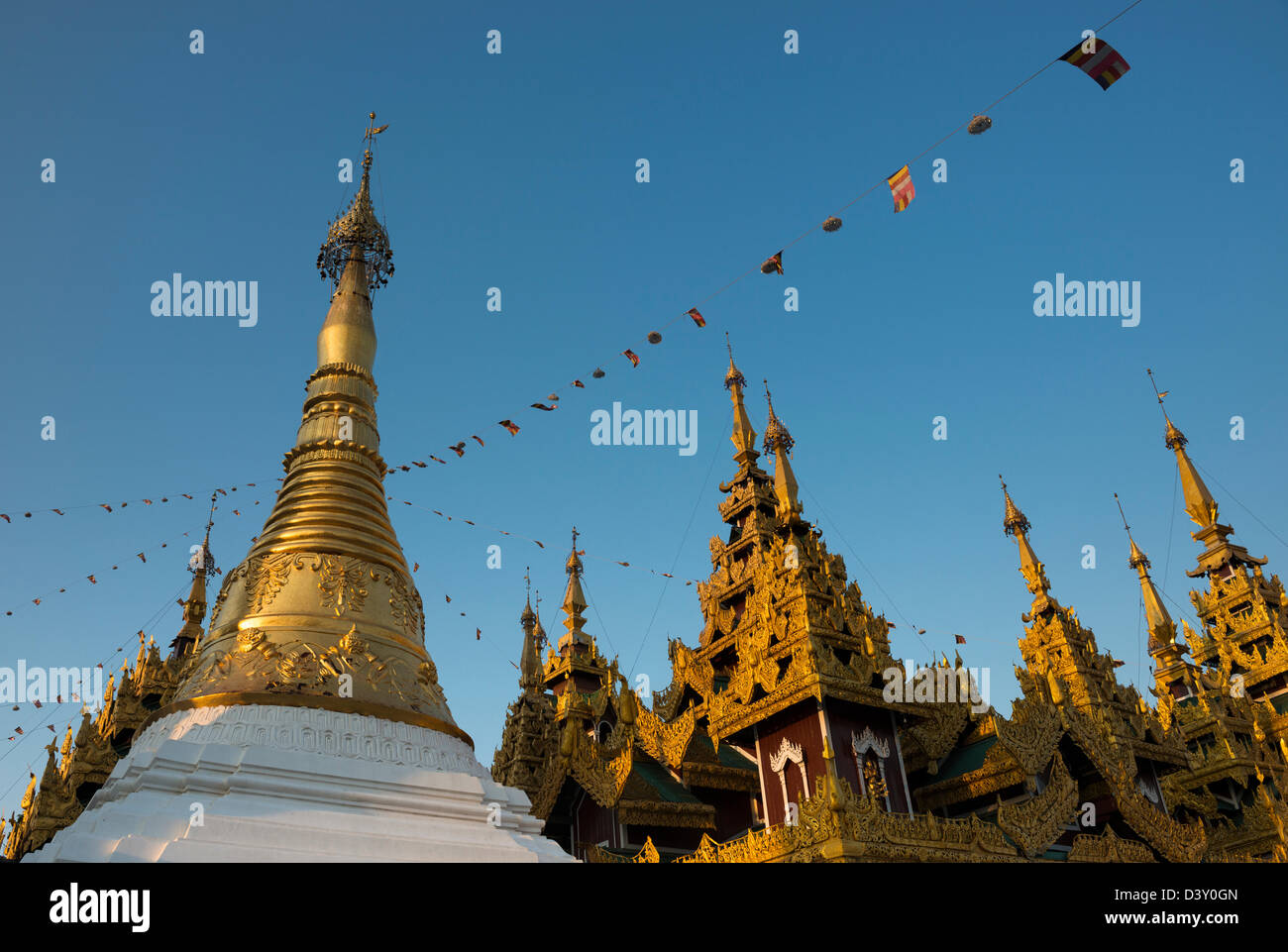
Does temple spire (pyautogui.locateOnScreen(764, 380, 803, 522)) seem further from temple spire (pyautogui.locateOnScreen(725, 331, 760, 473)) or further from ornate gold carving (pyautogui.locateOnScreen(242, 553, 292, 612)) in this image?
ornate gold carving (pyautogui.locateOnScreen(242, 553, 292, 612))

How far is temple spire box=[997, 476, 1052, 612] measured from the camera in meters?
25.3

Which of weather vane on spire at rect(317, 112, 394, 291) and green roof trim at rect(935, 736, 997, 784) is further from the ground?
weather vane on spire at rect(317, 112, 394, 291)

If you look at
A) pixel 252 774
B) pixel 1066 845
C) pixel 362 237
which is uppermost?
pixel 362 237

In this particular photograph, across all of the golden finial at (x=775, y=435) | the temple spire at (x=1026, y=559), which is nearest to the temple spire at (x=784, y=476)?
the golden finial at (x=775, y=435)

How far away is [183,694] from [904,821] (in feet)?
29.6

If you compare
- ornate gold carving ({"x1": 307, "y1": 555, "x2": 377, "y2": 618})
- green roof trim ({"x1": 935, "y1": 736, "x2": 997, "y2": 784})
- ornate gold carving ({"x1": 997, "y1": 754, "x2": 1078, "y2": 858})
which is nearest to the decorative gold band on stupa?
ornate gold carving ({"x1": 307, "y1": 555, "x2": 377, "y2": 618})

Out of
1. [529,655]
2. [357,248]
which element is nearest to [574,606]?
[529,655]

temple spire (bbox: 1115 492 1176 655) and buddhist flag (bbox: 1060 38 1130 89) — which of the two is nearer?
buddhist flag (bbox: 1060 38 1130 89)

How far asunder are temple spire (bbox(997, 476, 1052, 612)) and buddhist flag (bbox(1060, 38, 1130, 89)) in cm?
1878

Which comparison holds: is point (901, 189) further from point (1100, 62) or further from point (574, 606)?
point (574, 606)

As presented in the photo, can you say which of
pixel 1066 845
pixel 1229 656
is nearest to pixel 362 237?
pixel 1066 845
